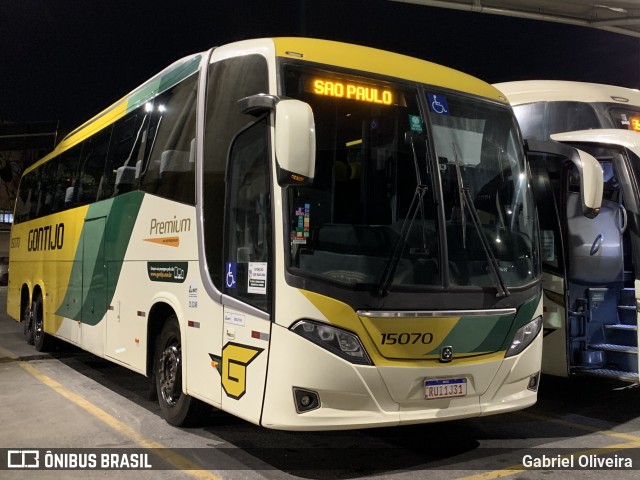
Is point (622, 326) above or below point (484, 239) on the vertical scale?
below

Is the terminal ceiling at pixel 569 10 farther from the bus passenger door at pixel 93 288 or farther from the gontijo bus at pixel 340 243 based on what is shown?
the gontijo bus at pixel 340 243

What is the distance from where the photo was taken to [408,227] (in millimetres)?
4809

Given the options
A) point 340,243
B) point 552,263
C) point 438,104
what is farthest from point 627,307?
point 340,243

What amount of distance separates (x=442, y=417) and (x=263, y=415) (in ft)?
4.44

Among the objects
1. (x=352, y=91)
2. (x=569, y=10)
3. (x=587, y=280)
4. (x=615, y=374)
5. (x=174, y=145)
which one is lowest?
(x=615, y=374)

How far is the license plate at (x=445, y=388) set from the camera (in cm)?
474

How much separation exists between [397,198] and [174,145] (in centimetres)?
252

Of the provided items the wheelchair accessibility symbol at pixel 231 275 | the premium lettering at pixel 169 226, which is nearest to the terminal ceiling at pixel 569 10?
the premium lettering at pixel 169 226

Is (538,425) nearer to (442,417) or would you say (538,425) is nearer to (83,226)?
(442,417)

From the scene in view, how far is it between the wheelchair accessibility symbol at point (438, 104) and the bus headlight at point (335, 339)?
6.88ft

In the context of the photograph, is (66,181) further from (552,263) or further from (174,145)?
(552,263)

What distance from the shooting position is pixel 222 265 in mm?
5156

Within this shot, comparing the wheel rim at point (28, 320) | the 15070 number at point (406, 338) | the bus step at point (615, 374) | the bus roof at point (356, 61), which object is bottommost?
the wheel rim at point (28, 320)

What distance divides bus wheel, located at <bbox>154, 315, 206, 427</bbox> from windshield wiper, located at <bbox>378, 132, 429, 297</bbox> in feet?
7.86
